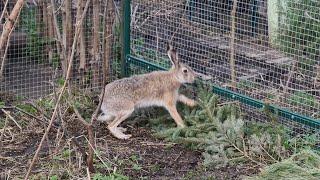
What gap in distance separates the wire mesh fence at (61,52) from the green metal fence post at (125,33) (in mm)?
79

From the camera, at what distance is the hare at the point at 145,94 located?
7051 mm

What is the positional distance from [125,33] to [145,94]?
4.00ft

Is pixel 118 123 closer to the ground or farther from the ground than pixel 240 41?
closer to the ground

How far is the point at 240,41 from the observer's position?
816 centimetres

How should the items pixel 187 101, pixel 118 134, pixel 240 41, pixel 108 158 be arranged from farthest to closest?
pixel 240 41
pixel 187 101
pixel 118 134
pixel 108 158

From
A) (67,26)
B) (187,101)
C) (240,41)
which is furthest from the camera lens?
(240,41)

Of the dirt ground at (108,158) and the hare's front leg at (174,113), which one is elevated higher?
the hare's front leg at (174,113)

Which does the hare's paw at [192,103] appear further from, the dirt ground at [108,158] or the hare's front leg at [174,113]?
the dirt ground at [108,158]

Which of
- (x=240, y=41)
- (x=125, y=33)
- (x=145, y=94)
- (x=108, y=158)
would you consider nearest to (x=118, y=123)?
(x=145, y=94)

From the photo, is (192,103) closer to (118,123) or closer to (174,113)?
(174,113)

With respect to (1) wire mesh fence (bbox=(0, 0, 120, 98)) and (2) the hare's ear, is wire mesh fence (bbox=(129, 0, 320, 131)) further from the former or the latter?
(2) the hare's ear

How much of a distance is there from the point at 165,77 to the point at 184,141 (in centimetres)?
87

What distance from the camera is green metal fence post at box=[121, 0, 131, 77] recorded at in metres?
8.09

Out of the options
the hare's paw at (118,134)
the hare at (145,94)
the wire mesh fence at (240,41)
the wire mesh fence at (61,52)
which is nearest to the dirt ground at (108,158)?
the hare's paw at (118,134)
